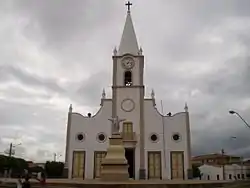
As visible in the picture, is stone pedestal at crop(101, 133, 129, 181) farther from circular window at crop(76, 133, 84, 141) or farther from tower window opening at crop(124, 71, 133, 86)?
tower window opening at crop(124, 71, 133, 86)

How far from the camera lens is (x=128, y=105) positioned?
40438mm

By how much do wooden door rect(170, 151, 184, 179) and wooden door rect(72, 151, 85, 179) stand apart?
973 centimetres

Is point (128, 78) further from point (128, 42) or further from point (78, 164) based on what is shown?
point (78, 164)

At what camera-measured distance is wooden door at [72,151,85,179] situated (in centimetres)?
3810

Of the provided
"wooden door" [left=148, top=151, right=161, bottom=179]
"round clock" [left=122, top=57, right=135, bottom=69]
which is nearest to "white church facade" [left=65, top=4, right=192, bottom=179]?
"wooden door" [left=148, top=151, right=161, bottom=179]

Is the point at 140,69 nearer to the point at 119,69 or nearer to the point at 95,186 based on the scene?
the point at 119,69

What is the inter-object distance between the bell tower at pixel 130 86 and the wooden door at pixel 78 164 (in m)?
5.79

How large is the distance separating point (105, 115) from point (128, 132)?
3.46m

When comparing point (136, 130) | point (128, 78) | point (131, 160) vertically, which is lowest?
point (131, 160)

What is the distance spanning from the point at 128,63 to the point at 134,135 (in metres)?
8.98

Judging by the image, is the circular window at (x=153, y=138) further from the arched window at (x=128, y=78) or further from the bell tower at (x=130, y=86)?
the arched window at (x=128, y=78)

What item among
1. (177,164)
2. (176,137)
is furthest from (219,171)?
(177,164)

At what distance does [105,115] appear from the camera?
132ft

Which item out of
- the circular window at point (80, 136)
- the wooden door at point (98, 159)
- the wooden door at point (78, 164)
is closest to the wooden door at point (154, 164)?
the wooden door at point (98, 159)
